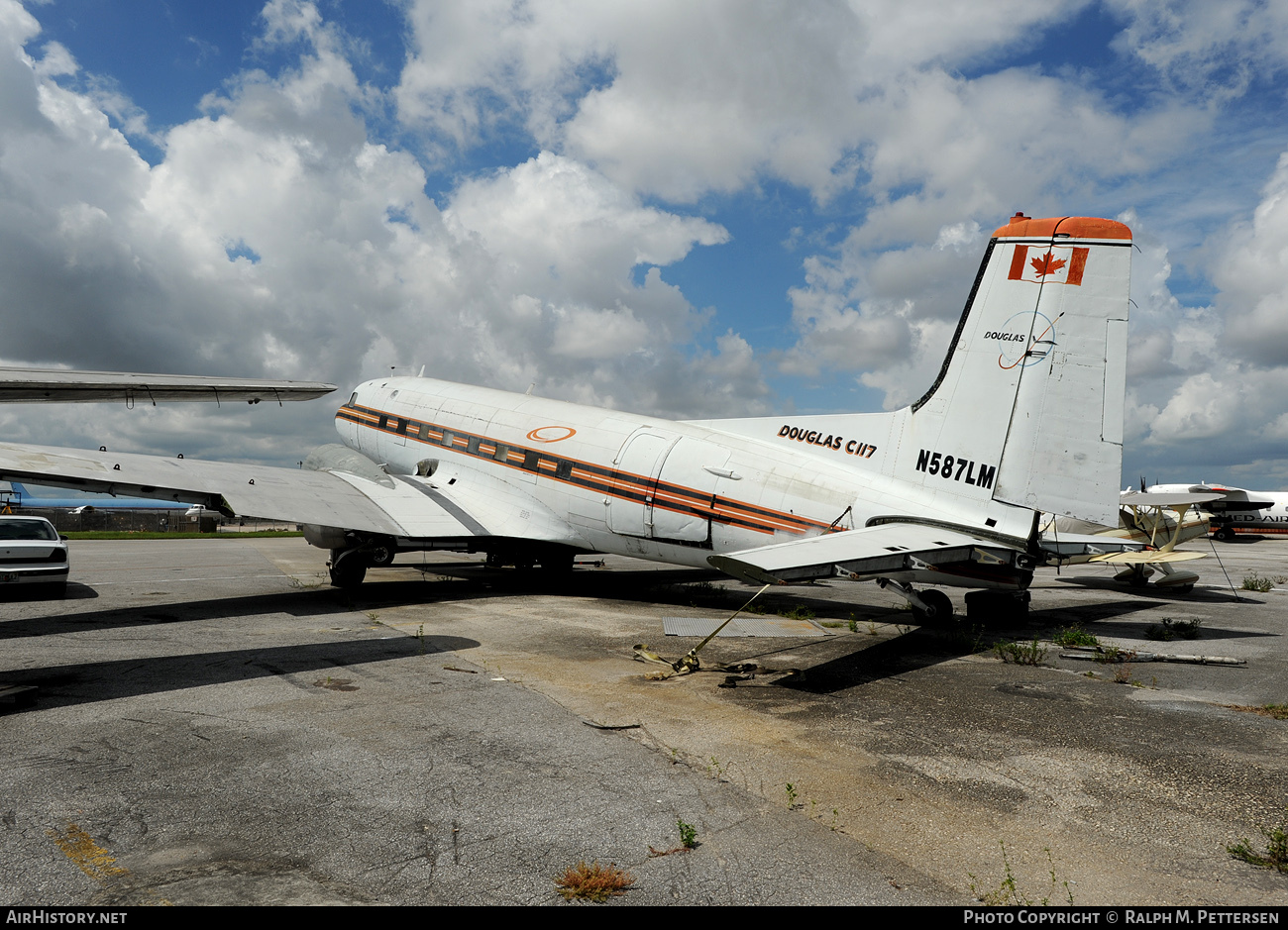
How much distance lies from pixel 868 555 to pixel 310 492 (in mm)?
12269

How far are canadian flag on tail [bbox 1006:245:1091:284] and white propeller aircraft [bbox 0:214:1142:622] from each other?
0.03m

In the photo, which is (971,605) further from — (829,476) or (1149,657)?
(829,476)

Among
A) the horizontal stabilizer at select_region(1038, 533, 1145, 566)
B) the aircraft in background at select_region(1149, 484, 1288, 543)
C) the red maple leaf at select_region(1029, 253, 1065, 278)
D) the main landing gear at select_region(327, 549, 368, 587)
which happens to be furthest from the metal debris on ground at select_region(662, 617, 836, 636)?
the aircraft in background at select_region(1149, 484, 1288, 543)

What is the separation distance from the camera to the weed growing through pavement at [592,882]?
3781 millimetres

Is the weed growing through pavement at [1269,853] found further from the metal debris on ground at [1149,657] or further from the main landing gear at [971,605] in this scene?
the main landing gear at [971,605]

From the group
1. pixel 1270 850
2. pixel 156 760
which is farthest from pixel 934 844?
pixel 156 760

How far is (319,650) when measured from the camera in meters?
10.0

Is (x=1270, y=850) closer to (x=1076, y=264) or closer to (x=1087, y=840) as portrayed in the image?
(x=1087, y=840)

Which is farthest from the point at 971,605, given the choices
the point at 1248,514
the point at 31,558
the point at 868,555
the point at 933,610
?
the point at 1248,514

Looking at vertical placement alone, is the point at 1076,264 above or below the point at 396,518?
above

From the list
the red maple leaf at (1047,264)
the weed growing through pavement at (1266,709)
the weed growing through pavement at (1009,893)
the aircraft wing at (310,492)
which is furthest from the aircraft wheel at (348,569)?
the weed growing through pavement at (1266,709)

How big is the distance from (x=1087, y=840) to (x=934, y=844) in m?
1.03

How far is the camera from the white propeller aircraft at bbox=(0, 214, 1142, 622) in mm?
10812

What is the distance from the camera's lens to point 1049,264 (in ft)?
37.2
